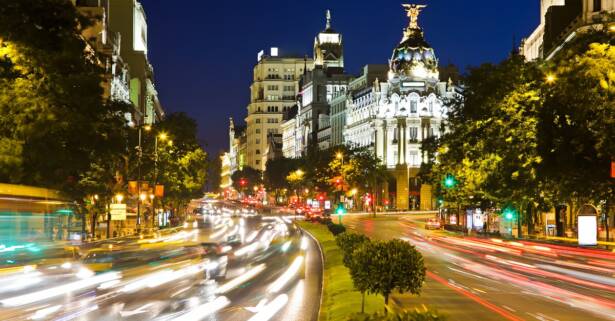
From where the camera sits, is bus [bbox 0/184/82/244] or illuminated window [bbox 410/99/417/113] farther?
illuminated window [bbox 410/99/417/113]

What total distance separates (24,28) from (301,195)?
145 metres

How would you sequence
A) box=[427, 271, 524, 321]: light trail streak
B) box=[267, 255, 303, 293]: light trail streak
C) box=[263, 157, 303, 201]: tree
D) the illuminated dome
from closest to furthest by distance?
box=[427, 271, 524, 321]: light trail streak < box=[267, 255, 303, 293]: light trail streak < the illuminated dome < box=[263, 157, 303, 201]: tree

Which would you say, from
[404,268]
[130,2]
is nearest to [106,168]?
[404,268]

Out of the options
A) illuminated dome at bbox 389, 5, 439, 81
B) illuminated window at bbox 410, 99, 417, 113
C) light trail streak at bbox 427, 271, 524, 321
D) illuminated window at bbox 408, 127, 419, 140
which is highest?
illuminated dome at bbox 389, 5, 439, 81

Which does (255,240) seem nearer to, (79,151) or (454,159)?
(454,159)

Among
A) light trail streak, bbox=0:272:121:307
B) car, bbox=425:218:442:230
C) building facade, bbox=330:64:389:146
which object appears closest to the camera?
light trail streak, bbox=0:272:121:307

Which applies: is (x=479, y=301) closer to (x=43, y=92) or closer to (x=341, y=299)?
(x=341, y=299)

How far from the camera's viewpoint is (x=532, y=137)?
5344cm

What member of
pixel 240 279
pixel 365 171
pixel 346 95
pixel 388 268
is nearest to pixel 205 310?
pixel 388 268

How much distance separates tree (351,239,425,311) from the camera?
17516 millimetres

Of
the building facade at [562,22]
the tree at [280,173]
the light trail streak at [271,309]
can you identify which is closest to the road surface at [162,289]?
Answer: the light trail streak at [271,309]

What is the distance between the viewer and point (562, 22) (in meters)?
89.9

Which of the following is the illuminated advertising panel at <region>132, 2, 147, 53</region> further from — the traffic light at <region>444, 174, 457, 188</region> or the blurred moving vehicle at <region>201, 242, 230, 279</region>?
the blurred moving vehicle at <region>201, 242, 230, 279</region>

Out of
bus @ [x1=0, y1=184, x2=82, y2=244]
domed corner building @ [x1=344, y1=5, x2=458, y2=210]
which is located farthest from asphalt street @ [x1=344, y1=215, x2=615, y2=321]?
domed corner building @ [x1=344, y1=5, x2=458, y2=210]
